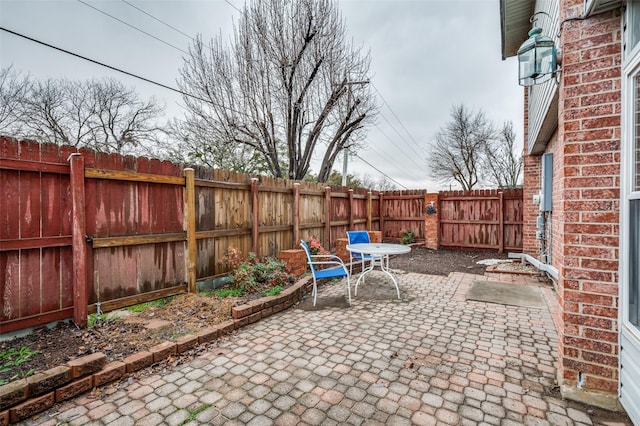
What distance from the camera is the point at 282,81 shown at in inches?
320

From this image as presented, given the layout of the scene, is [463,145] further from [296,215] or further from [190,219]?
[190,219]

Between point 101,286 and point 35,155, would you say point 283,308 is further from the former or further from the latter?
point 35,155

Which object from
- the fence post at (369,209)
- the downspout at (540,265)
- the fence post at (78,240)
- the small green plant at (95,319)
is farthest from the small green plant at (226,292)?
the fence post at (369,209)

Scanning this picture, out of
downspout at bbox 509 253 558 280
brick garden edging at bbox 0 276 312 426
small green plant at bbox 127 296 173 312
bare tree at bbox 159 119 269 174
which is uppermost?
bare tree at bbox 159 119 269 174

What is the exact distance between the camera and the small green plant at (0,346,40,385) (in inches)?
80.4

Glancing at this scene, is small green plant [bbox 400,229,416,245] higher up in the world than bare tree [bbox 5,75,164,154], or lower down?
lower down

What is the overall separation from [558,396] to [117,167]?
4.39m

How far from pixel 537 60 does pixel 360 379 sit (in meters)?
2.75

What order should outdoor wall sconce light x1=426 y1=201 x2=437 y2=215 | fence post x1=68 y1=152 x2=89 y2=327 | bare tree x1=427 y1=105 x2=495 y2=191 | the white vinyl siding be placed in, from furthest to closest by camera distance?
bare tree x1=427 y1=105 x2=495 y2=191 → outdoor wall sconce light x1=426 y1=201 x2=437 y2=215 → the white vinyl siding → fence post x1=68 y1=152 x2=89 y2=327

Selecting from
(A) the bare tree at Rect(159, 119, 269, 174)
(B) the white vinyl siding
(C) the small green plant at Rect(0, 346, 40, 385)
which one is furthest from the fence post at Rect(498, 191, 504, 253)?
(C) the small green plant at Rect(0, 346, 40, 385)

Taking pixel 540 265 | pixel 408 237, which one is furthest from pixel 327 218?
pixel 540 265

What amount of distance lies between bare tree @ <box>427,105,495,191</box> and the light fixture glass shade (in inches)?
705

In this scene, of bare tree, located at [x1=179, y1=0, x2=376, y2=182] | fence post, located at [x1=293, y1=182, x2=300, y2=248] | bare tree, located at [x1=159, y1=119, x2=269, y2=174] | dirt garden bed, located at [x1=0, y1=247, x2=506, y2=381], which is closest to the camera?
dirt garden bed, located at [x1=0, y1=247, x2=506, y2=381]

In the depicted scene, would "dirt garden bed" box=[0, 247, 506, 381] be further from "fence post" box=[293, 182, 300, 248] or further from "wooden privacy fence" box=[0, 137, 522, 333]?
"fence post" box=[293, 182, 300, 248]
